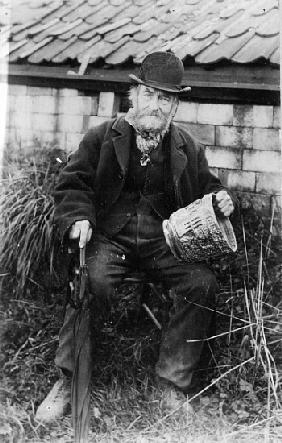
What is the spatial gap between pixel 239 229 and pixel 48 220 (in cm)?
100

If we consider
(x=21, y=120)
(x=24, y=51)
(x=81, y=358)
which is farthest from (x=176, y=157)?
(x=81, y=358)

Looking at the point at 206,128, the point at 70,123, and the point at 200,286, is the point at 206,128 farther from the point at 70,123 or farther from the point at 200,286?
the point at 200,286

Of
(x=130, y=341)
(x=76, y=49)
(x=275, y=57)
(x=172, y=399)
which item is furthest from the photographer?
(x=130, y=341)

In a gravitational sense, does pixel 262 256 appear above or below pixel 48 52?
below

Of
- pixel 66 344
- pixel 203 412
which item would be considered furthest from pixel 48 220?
pixel 203 412

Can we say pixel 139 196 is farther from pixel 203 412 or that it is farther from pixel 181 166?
pixel 203 412

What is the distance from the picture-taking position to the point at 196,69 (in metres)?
3.06

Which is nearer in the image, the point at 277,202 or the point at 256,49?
the point at 256,49

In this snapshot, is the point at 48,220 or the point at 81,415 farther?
the point at 48,220

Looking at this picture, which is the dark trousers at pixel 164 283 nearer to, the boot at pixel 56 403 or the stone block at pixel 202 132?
the boot at pixel 56 403

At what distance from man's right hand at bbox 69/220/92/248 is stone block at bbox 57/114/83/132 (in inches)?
19.0

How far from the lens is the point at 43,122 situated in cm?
312

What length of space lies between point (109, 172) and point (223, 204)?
22.8 inches

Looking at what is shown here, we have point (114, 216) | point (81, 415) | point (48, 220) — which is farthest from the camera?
point (48, 220)
